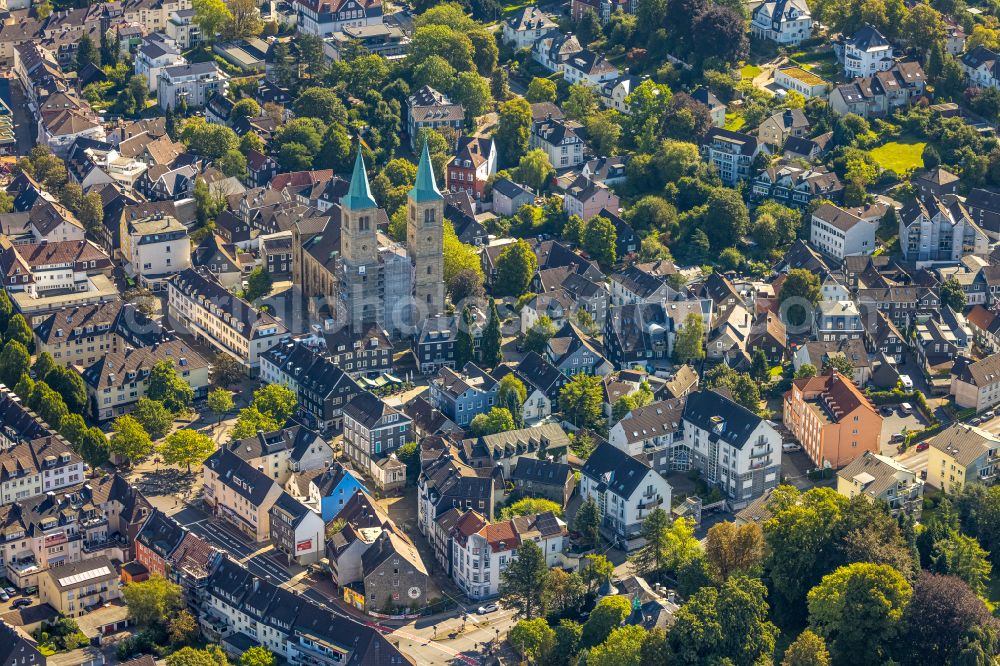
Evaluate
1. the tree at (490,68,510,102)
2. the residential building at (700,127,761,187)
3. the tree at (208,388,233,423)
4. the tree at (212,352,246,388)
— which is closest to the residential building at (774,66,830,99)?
the residential building at (700,127,761,187)

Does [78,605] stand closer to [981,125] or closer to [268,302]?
[268,302]

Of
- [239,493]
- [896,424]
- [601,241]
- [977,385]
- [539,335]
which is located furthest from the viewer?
[601,241]

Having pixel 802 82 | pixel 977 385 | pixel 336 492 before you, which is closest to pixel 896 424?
pixel 977 385

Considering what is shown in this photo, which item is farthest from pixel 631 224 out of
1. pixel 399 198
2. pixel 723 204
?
pixel 399 198

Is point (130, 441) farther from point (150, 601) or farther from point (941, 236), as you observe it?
point (941, 236)

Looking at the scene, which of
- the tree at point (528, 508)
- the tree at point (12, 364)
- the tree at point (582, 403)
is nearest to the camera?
the tree at point (528, 508)

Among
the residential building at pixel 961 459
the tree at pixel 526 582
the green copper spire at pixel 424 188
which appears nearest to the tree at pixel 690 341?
the green copper spire at pixel 424 188

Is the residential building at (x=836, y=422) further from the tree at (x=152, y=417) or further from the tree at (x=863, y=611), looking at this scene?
the tree at (x=152, y=417)
